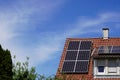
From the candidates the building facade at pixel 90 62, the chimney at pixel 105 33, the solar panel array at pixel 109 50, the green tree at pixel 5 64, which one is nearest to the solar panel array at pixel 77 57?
the building facade at pixel 90 62

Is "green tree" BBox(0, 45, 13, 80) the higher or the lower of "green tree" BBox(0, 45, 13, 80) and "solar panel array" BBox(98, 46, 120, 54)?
the lower

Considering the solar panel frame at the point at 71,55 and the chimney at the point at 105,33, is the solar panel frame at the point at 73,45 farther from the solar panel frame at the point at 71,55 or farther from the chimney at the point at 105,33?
the chimney at the point at 105,33

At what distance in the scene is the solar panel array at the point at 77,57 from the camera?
35.5 m

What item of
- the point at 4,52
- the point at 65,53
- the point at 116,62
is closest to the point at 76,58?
the point at 65,53

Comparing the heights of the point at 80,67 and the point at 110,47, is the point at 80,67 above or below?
below

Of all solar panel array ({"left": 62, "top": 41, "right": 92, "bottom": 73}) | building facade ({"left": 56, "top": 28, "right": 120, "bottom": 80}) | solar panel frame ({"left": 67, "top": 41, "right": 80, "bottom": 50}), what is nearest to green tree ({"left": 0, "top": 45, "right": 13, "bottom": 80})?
building facade ({"left": 56, "top": 28, "right": 120, "bottom": 80})

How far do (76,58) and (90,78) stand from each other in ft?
8.23

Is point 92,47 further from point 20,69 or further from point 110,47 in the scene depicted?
point 20,69

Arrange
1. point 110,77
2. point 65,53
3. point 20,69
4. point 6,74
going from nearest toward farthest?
point 6,74
point 20,69
point 110,77
point 65,53

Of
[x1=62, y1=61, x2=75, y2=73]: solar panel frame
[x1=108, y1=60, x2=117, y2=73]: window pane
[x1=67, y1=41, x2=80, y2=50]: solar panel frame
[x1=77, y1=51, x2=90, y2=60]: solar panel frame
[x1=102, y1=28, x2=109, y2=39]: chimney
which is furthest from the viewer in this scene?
[x1=102, y1=28, x2=109, y2=39]: chimney

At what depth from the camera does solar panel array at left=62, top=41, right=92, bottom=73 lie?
35.5 meters

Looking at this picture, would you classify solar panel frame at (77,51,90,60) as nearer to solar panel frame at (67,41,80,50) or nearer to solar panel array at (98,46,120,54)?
solar panel frame at (67,41,80,50)

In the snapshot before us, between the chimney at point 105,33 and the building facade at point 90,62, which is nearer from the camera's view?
the building facade at point 90,62

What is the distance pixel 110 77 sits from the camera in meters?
35.0
